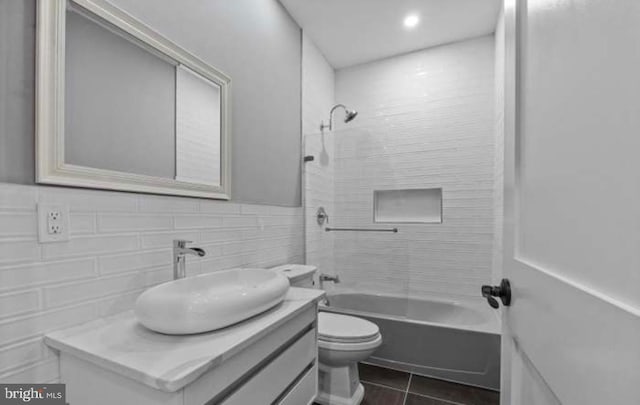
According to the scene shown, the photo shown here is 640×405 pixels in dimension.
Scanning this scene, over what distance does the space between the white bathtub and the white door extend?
142 centimetres

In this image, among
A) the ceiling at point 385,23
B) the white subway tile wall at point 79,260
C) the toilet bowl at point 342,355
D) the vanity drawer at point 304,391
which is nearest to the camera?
the white subway tile wall at point 79,260

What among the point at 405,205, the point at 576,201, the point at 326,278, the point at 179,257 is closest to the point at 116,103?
the point at 179,257

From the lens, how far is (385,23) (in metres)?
2.43

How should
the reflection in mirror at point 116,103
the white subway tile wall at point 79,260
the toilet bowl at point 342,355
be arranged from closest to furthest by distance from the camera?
the white subway tile wall at point 79,260 → the reflection in mirror at point 116,103 → the toilet bowl at point 342,355

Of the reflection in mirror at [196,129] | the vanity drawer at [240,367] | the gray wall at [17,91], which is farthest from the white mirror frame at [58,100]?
the vanity drawer at [240,367]

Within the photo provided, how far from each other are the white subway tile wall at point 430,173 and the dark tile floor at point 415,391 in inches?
27.8

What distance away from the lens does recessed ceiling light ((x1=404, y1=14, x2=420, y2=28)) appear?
2342mm

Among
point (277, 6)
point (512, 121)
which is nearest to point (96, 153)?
point (512, 121)

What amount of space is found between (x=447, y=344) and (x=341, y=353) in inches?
34.1

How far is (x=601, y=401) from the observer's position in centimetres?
37

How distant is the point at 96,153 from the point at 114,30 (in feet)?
1.58

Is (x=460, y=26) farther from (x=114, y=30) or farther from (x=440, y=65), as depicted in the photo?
(x=114, y=30)

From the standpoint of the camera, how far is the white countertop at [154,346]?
2.27 feet

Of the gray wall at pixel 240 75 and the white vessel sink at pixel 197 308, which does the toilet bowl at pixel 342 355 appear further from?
the gray wall at pixel 240 75
